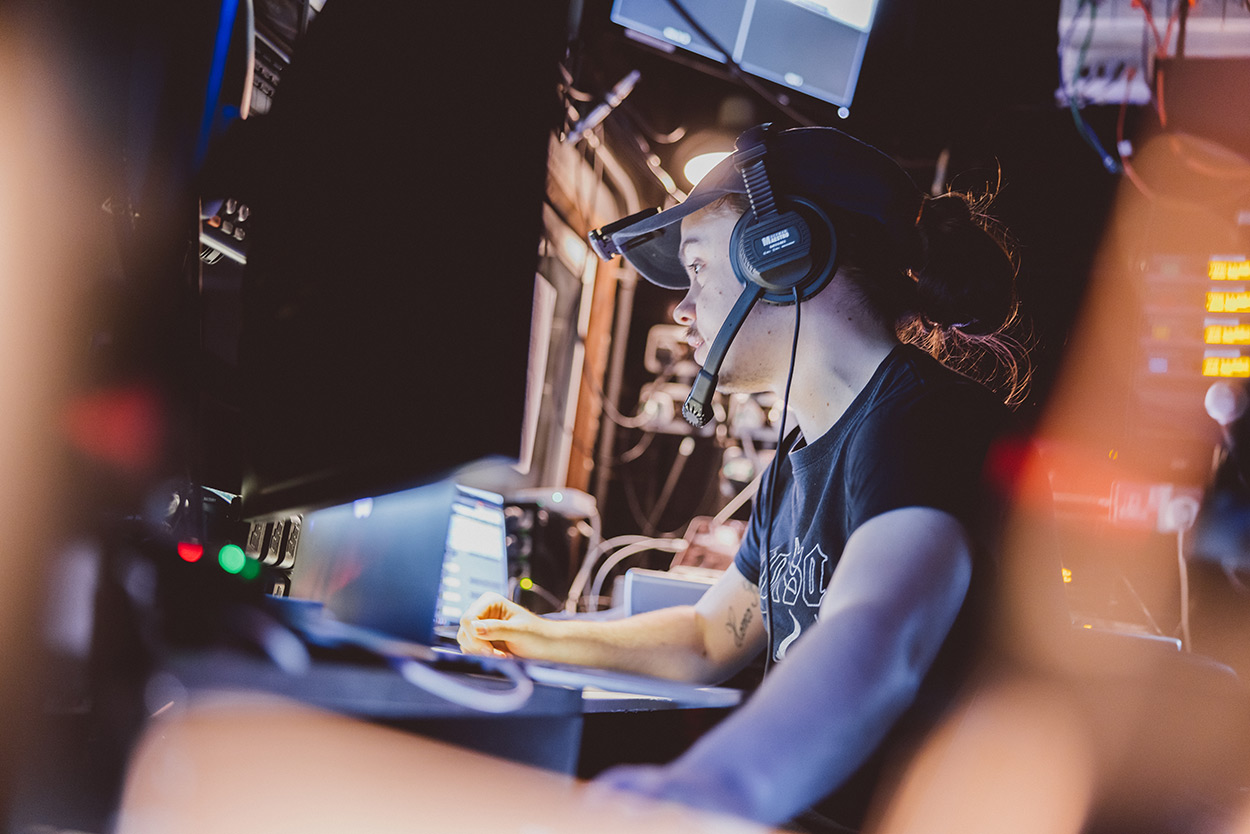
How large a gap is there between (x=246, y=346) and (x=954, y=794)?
0.88 meters

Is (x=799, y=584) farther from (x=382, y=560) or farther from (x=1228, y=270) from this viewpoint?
(x=1228, y=270)

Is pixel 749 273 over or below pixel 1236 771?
over

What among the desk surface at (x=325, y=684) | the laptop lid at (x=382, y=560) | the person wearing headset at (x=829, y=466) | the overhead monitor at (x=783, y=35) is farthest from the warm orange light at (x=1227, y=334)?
the desk surface at (x=325, y=684)

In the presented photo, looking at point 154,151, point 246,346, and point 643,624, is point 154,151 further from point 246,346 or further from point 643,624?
point 643,624

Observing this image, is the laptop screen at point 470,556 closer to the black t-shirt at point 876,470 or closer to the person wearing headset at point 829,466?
the person wearing headset at point 829,466

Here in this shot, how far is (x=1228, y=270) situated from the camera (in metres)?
3.15

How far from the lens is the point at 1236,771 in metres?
1.43

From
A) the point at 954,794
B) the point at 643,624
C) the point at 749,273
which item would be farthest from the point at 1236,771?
the point at 749,273

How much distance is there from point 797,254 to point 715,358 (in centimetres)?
18

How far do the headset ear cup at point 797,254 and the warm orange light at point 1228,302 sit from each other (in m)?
3.06

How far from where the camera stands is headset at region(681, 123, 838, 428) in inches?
37.4

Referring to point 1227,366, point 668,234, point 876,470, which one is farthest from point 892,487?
point 1227,366

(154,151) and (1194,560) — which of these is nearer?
(154,151)

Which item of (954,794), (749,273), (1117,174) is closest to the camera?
(954,794)
